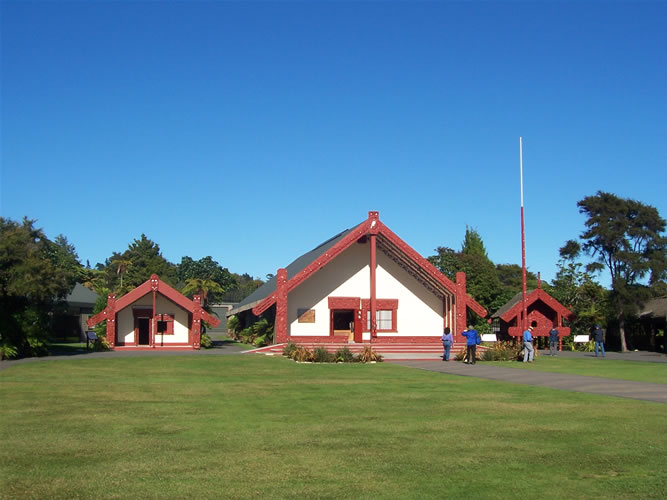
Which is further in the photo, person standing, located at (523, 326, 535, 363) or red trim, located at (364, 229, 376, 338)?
red trim, located at (364, 229, 376, 338)

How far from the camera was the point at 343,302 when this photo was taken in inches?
1626

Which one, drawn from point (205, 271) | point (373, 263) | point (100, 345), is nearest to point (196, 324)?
point (100, 345)

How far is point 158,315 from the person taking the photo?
41250 mm

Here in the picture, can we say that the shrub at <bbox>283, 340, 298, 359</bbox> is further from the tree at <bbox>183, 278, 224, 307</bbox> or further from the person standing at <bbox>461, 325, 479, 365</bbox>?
the tree at <bbox>183, 278, 224, 307</bbox>

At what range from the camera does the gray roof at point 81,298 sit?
54706 mm

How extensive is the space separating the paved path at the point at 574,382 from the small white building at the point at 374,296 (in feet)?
51.5

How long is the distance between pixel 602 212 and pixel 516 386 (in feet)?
93.4

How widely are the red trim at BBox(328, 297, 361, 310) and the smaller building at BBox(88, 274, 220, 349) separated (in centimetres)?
693

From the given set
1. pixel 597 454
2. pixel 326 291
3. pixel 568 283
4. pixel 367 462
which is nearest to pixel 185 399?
pixel 367 462

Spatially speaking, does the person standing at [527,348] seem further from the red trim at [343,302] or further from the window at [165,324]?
the window at [165,324]

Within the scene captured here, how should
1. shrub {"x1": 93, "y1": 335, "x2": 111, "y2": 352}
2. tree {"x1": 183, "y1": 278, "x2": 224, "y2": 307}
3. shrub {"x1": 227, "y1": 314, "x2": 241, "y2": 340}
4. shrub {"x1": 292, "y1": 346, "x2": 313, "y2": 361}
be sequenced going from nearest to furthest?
shrub {"x1": 292, "y1": 346, "x2": 313, "y2": 361} → shrub {"x1": 93, "y1": 335, "x2": 111, "y2": 352} → shrub {"x1": 227, "y1": 314, "x2": 241, "y2": 340} → tree {"x1": 183, "y1": 278, "x2": 224, "y2": 307}

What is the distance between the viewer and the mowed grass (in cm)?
689

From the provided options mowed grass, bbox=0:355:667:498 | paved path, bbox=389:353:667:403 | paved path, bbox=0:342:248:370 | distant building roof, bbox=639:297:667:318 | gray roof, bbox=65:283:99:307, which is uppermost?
gray roof, bbox=65:283:99:307

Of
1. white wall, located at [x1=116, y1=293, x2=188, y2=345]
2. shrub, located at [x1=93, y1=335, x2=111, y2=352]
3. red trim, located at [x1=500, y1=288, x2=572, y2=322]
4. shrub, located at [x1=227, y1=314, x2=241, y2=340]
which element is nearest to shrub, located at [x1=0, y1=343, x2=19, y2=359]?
shrub, located at [x1=93, y1=335, x2=111, y2=352]
